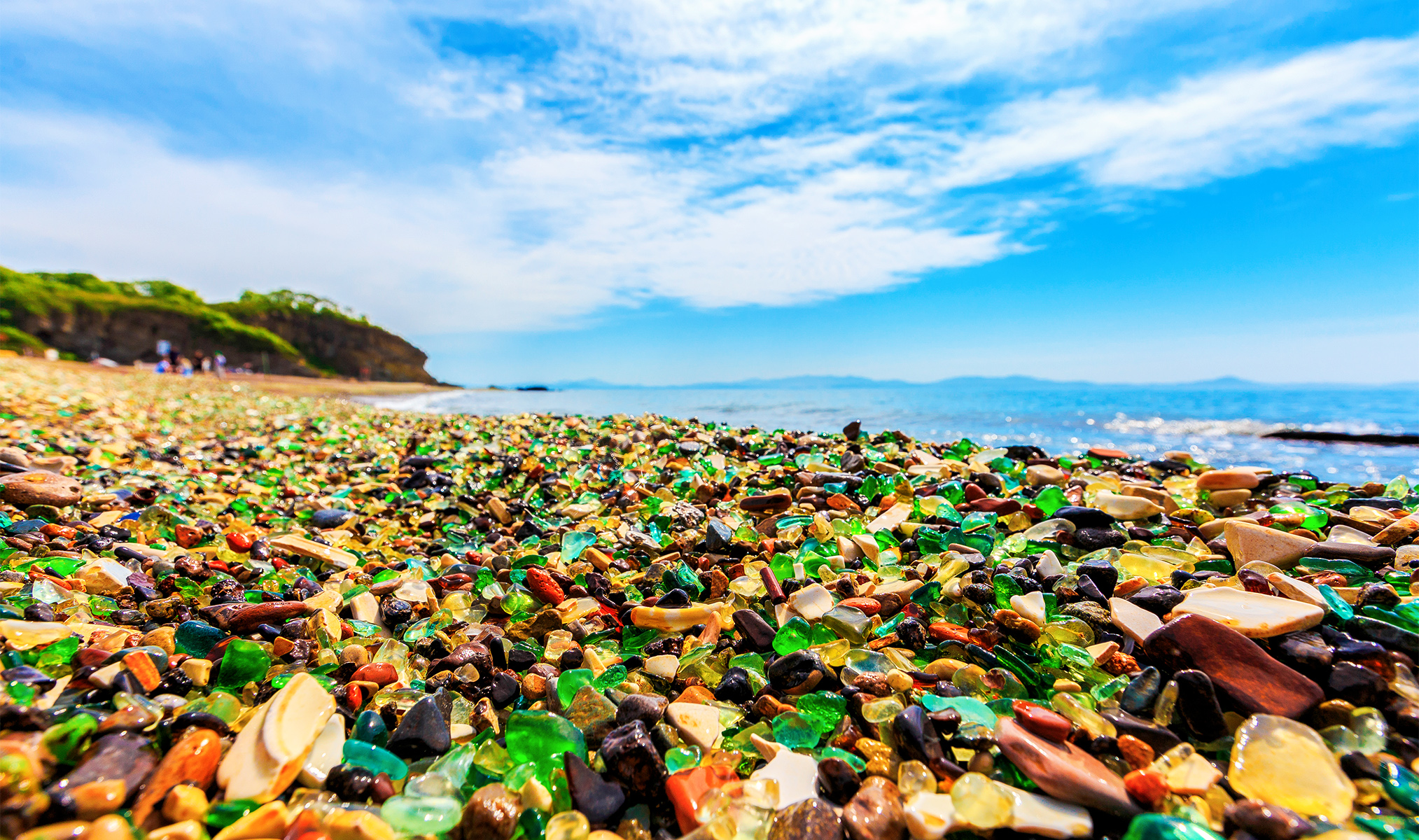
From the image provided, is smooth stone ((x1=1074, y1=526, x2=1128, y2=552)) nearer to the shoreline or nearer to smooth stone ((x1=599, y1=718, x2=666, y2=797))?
smooth stone ((x1=599, y1=718, x2=666, y2=797))

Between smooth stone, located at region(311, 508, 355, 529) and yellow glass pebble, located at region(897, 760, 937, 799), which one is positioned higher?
smooth stone, located at region(311, 508, 355, 529)

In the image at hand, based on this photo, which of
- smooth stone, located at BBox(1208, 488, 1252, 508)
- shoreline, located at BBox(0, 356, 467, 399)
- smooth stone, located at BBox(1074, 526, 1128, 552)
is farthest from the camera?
shoreline, located at BBox(0, 356, 467, 399)

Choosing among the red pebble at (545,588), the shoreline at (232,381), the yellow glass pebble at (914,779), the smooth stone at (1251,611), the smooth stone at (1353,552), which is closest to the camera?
the yellow glass pebble at (914,779)

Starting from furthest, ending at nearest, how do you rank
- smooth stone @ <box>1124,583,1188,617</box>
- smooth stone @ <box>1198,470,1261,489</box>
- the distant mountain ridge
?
the distant mountain ridge < smooth stone @ <box>1198,470,1261,489</box> < smooth stone @ <box>1124,583,1188,617</box>

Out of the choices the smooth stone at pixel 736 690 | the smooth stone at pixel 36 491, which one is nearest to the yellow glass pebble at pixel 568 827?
the smooth stone at pixel 736 690

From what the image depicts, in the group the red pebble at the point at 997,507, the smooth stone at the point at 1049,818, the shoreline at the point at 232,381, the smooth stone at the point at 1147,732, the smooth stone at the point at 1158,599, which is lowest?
the smooth stone at the point at 1049,818

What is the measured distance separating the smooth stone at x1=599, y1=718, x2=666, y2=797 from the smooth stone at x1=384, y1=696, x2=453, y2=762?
496 millimetres

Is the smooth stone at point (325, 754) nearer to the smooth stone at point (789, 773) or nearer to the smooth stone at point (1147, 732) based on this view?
the smooth stone at point (789, 773)

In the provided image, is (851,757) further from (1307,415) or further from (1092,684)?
(1307,415)

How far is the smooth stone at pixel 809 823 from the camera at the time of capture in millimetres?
1313

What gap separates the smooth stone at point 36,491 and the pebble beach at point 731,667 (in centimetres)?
2

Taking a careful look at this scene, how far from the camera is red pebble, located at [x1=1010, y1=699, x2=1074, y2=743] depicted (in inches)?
59.5

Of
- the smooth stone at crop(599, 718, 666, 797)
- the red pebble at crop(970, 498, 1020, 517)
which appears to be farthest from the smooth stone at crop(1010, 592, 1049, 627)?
the smooth stone at crop(599, 718, 666, 797)

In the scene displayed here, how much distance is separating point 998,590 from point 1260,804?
104cm
